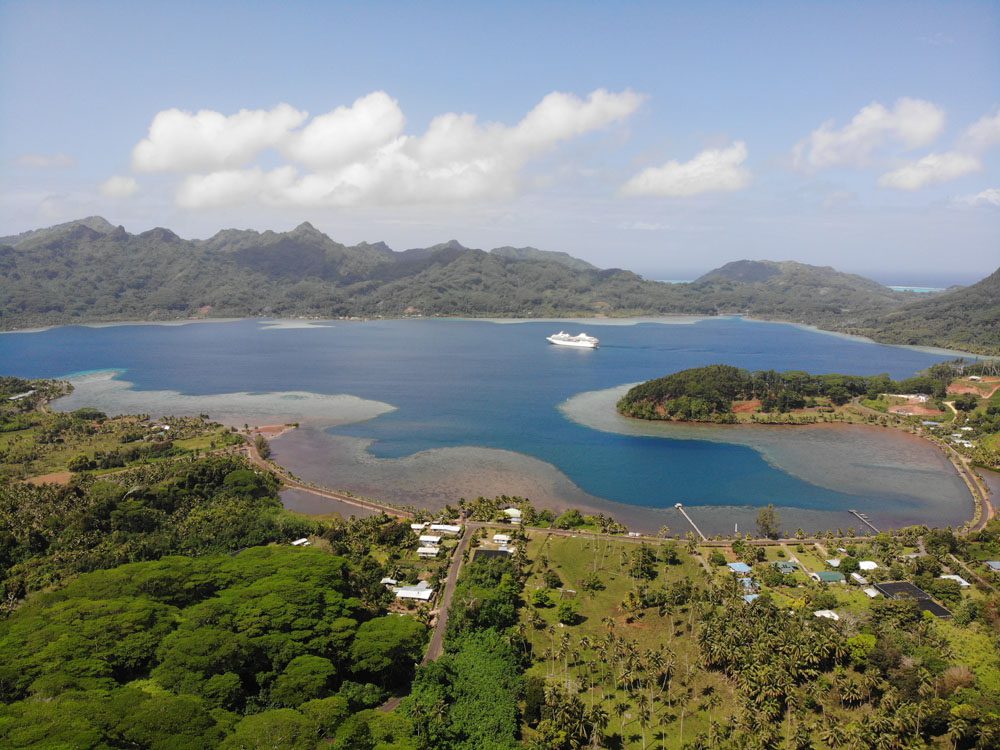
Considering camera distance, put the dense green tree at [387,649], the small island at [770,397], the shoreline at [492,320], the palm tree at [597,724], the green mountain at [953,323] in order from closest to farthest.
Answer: the palm tree at [597,724] < the dense green tree at [387,649] < the small island at [770,397] < the green mountain at [953,323] < the shoreline at [492,320]

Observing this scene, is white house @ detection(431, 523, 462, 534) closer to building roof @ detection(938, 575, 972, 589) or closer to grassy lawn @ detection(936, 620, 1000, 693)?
grassy lawn @ detection(936, 620, 1000, 693)

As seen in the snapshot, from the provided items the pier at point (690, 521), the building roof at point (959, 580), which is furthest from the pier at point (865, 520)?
the pier at point (690, 521)

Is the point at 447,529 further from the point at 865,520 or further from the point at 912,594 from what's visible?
the point at 865,520

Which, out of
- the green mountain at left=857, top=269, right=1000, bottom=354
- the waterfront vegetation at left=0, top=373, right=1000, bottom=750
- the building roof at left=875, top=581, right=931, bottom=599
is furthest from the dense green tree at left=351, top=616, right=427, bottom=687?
the green mountain at left=857, top=269, right=1000, bottom=354

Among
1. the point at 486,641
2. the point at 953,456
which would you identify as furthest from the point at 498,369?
the point at 486,641

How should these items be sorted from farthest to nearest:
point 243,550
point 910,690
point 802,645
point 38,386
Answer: point 38,386, point 243,550, point 802,645, point 910,690

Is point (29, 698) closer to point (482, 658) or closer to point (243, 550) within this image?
point (243, 550)

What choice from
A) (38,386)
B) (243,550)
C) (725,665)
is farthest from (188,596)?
(38,386)

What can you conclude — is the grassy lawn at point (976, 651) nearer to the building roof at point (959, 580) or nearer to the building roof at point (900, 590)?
the building roof at point (900, 590)
